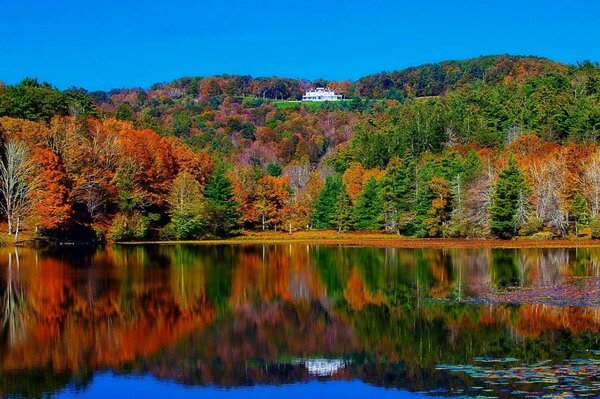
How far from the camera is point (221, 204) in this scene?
86.8 meters

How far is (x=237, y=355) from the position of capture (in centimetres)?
2289

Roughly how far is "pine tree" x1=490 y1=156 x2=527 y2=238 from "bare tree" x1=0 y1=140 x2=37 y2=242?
41.6 metres

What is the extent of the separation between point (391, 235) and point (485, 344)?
203 feet

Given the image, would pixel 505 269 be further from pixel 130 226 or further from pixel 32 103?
pixel 32 103

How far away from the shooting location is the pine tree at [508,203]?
72.2 meters

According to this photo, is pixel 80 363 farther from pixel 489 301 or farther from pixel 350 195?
pixel 350 195

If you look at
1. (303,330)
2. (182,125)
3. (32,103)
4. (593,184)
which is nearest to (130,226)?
(32,103)

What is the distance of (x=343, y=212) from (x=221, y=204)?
45.2ft

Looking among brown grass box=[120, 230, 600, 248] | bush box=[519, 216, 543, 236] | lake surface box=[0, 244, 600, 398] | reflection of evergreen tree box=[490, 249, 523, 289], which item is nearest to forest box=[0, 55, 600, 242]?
bush box=[519, 216, 543, 236]

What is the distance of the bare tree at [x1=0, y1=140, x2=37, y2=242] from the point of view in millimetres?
69812

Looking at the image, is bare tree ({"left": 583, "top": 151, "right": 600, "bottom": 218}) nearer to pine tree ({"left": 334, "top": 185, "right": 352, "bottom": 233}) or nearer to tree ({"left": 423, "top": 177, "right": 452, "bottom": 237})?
tree ({"left": 423, "top": 177, "right": 452, "bottom": 237})

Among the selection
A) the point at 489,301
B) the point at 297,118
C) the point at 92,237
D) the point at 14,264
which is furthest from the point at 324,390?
the point at 297,118

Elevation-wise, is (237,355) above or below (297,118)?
below

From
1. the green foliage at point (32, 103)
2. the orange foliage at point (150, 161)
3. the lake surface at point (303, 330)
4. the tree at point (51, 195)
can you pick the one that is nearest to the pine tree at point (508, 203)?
the lake surface at point (303, 330)
